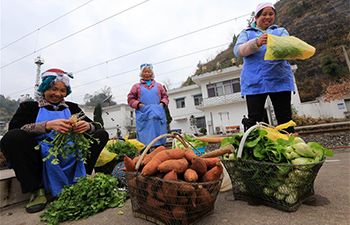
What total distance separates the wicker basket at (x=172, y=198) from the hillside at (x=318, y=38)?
21.8 metres

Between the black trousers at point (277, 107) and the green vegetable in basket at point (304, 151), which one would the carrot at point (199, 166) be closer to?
the green vegetable in basket at point (304, 151)

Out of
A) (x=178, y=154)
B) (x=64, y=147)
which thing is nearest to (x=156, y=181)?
(x=178, y=154)

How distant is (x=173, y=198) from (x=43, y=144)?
4.89ft

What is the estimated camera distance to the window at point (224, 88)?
677 inches

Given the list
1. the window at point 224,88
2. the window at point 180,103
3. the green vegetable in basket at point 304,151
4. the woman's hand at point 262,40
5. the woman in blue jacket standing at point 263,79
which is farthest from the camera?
the window at point 180,103

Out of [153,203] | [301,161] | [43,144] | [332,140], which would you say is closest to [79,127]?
[43,144]

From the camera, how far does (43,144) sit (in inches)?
67.2

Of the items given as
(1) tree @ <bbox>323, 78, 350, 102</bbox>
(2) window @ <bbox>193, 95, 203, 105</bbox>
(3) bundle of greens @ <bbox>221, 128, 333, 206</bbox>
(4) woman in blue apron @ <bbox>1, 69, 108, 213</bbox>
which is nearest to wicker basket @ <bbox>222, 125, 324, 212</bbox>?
(3) bundle of greens @ <bbox>221, 128, 333, 206</bbox>

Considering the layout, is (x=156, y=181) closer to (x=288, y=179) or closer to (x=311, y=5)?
(x=288, y=179)

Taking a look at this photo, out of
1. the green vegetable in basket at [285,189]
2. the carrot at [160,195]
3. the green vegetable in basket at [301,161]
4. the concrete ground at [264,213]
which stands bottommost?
the concrete ground at [264,213]

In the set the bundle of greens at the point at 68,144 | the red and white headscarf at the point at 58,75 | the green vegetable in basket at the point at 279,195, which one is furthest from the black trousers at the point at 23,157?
the green vegetable in basket at the point at 279,195

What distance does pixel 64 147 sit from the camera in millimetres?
1685

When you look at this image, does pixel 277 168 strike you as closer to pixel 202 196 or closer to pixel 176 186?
pixel 202 196

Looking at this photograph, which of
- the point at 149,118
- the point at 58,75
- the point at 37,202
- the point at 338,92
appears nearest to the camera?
the point at 37,202
